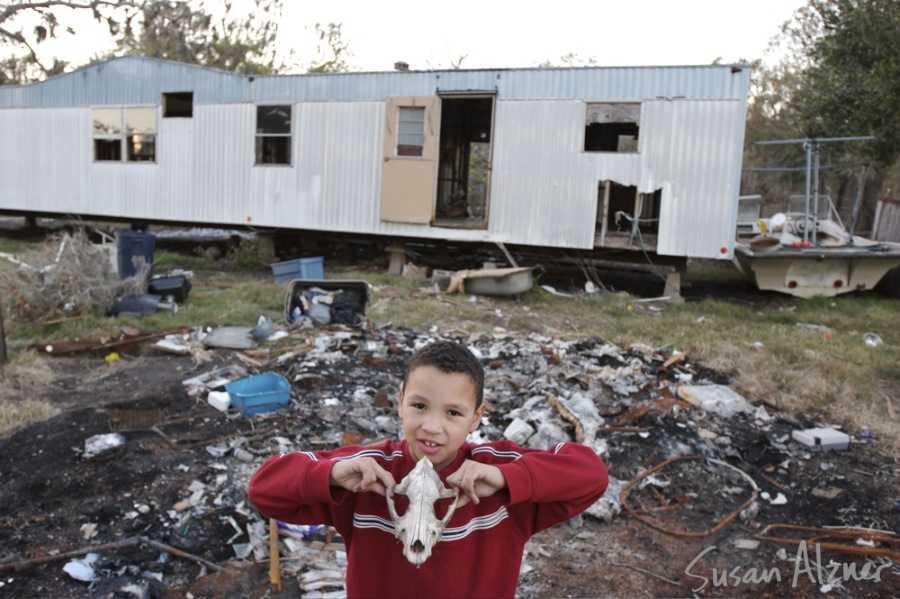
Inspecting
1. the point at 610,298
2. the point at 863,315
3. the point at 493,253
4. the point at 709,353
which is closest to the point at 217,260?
the point at 493,253

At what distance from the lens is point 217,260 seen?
15.6 m

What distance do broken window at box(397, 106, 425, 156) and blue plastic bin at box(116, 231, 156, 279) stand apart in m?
5.13

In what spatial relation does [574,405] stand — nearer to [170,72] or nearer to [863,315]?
[863,315]

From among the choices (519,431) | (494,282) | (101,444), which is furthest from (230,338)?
(494,282)

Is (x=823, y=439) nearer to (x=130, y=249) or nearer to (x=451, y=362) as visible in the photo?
(x=451, y=362)

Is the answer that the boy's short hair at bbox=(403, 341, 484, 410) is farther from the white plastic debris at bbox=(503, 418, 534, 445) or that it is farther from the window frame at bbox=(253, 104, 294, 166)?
the window frame at bbox=(253, 104, 294, 166)

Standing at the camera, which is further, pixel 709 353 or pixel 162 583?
pixel 709 353

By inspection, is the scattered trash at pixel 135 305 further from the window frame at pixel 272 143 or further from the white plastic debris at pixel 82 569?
the white plastic debris at pixel 82 569

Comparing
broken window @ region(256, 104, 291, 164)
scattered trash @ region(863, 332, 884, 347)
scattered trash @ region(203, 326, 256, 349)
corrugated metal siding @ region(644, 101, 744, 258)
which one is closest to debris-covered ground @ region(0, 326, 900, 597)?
scattered trash @ region(203, 326, 256, 349)

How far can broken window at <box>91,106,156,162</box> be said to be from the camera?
1536 cm

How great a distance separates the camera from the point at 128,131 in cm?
1552

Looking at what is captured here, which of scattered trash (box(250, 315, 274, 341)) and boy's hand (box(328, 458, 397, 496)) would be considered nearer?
boy's hand (box(328, 458, 397, 496))

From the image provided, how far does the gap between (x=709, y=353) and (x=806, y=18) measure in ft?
41.2

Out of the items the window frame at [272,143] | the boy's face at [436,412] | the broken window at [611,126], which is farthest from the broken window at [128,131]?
the boy's face at [436,412]
